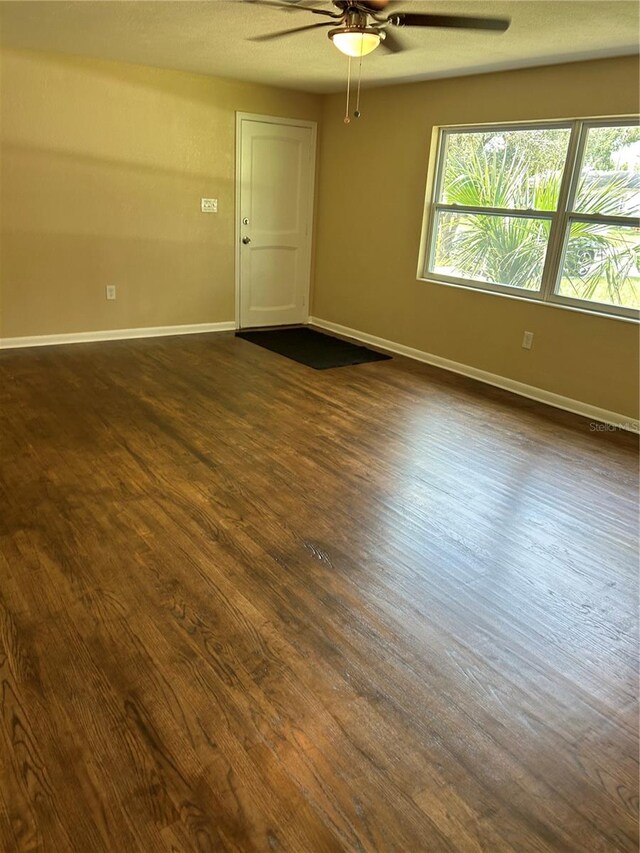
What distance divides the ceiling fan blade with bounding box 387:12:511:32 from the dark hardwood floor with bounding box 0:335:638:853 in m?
2.23

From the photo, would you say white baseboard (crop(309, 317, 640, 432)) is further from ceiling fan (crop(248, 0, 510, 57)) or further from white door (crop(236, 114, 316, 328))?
ceiling fan (crop(248, 0, 510, 57))

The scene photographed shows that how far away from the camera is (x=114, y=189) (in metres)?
5.36

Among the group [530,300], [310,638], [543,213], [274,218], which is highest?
[543,213]

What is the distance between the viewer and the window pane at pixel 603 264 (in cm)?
409

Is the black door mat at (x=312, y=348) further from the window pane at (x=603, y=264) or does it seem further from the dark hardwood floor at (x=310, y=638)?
the window pane at (x=603, y=264)

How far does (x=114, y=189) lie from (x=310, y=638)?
470cm

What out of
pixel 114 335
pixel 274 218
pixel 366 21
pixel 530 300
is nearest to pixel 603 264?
pixel 530 300

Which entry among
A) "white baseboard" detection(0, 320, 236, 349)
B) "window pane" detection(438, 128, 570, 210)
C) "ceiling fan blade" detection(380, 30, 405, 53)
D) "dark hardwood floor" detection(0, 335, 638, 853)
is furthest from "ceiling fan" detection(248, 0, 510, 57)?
Result: "white baseboard" detection(0, 320, 236, 349)

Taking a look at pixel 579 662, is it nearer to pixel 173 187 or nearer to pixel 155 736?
pixel 155 736

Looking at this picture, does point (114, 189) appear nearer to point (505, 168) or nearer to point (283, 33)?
point (283, 33)

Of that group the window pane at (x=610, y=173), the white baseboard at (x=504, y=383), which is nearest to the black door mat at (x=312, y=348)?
the white baseboard at (x=504, y=383)

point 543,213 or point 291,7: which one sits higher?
A: point 291,7

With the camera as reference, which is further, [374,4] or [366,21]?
[366,21]

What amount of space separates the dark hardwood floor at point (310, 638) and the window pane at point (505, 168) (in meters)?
1.98
